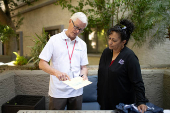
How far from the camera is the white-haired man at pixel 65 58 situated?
145cm

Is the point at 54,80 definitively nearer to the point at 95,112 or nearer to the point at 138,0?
the point at 95,112

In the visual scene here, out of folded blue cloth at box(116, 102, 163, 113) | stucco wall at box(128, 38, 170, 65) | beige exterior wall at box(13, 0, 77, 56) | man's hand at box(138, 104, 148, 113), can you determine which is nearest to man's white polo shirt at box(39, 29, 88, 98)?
folded blue cloth at box(116, 102, 163, 113)

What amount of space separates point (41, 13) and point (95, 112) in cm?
793

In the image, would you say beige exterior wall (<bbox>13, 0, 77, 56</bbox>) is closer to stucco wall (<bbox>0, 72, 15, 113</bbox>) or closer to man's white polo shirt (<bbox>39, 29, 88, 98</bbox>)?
stucco wall (<bbox>0, 72, 15, 113</bbox>)

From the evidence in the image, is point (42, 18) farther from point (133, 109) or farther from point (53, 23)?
point (133, 109)

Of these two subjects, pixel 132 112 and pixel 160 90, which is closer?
pixel 132 112

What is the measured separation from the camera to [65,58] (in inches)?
59.0

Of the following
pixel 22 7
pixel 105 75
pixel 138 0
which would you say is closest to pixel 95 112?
pixel 105 75

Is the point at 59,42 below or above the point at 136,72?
above

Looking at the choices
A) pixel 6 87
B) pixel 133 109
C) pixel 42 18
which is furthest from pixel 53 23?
pixel 133 109

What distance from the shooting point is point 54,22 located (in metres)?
7.18

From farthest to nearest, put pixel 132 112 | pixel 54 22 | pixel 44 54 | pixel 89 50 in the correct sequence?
pixel 54 22 < pixel 89 50 < pixel 44 54 < pixel 132 112

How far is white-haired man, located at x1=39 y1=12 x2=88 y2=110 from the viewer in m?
1.45

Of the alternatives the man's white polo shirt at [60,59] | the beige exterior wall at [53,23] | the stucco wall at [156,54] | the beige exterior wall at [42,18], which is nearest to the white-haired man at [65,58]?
the man's white polo shirt at [60,59]
